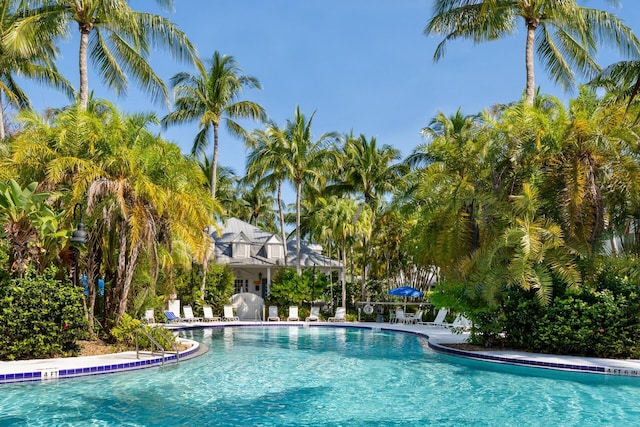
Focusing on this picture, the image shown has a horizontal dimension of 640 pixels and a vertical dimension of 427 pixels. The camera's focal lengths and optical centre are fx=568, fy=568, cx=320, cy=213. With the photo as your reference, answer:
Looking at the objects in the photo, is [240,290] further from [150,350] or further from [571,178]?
[571,178]

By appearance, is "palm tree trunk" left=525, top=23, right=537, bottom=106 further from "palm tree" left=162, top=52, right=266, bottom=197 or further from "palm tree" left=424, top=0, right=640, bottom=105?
"palm tree" left=162, top=52, right=266, bottom=197

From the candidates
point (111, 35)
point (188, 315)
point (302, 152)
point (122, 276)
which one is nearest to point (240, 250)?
point (302, 152)

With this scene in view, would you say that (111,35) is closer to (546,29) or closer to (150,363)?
(150,363)

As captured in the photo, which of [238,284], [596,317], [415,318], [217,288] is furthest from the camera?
[238,284]

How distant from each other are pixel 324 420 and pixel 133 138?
9248 millimetres

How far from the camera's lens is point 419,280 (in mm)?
37531

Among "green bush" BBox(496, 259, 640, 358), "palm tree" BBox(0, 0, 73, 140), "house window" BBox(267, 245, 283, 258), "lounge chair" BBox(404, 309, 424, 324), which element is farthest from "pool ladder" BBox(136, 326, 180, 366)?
"house window" BBox(267, 245, 283, 258)

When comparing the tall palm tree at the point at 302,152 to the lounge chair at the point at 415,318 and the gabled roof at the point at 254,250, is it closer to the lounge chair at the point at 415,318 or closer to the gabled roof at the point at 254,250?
the gabled roof at the point at 254,250

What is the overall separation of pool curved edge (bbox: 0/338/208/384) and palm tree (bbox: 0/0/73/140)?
12.1 meters

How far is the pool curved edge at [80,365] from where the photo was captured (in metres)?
11.3

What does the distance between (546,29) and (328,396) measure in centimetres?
1774

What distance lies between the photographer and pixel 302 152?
3306 cm

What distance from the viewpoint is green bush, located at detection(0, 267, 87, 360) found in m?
12.6

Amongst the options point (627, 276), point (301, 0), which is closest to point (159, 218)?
point (301, 0)
